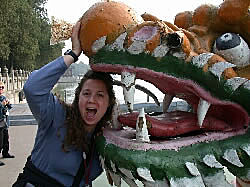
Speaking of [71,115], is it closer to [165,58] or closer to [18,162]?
[165,58]

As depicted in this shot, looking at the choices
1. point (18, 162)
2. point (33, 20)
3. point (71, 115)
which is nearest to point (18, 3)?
point (33, 20)

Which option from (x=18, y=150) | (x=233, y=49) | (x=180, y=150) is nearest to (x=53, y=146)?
(x=180, y=150)

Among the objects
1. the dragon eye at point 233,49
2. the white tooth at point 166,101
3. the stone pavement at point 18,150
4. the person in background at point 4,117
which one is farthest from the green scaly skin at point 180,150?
the person in background at point 4,117

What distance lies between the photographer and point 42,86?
173cm

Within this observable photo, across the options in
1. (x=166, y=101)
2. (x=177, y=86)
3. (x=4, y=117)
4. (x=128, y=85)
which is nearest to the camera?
(x=128, y=85)

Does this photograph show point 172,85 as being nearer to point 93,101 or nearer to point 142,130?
point 142,130

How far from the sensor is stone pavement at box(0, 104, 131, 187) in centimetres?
453

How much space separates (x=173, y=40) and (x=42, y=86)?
2.29ft

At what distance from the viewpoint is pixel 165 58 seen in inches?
58.9

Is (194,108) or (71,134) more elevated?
(194,108)

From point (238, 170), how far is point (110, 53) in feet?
2.63

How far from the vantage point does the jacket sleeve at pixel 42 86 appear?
1.72 metres

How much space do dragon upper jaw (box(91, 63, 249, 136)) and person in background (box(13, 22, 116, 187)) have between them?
0.53ft

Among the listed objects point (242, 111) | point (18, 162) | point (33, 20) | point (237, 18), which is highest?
point (33, 20)
